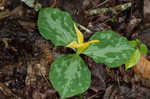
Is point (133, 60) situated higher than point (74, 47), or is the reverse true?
point (74, 47)

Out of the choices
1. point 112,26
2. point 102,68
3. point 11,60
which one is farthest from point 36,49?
point 112,26

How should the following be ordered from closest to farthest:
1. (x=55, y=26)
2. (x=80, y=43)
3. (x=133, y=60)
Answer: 1. (x=80, y=43)
2. (x=55, y=26)
3. (x=133, y=60)

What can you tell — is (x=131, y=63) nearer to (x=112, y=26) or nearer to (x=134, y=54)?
(x=134, y=54)

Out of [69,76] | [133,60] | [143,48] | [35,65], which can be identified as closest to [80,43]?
[69,76]

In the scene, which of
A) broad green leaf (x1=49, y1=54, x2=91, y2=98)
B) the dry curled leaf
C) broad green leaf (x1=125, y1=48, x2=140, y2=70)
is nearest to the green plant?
broad green leaf (x1=49, y1=54, x2=91, y2=98)

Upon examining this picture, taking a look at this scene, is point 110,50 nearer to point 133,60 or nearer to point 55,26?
point 133,60

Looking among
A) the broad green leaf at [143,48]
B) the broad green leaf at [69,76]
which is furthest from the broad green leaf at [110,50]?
the broad green leaf at [143,48]
